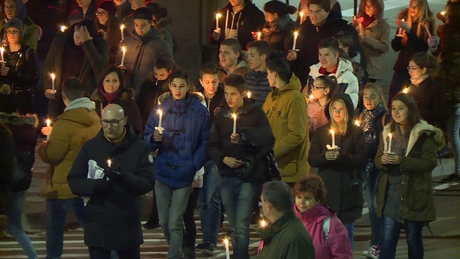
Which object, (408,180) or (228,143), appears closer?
(408,180)

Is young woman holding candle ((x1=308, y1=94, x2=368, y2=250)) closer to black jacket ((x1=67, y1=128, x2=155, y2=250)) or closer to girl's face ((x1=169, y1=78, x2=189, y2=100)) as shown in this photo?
girl's face ((x1=169, y1=78, x2=189, y2=100))

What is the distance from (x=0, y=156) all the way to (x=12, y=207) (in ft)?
7.73

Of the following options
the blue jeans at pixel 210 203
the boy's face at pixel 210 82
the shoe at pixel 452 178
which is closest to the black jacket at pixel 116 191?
the blue jeans at pixel 210 203

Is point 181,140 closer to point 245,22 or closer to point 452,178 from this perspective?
point 245,22

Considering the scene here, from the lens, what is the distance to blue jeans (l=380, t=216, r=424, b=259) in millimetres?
10023

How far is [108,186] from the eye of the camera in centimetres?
860

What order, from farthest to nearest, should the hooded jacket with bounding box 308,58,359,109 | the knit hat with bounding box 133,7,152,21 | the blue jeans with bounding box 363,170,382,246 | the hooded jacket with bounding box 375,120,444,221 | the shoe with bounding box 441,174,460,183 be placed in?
the shoe with bounding box 441,174,460,183 < the knit hat with bounding box 133,7,152,21 < the hooded jacket with bounding box 308,58,359,109 < the blue jeans with bounding box 363,170,382,246 < the hooded jacket with bounding box 375,120,444,221

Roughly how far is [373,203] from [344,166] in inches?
49.6

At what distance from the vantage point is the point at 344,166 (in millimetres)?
10195

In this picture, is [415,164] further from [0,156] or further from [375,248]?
[0,156]

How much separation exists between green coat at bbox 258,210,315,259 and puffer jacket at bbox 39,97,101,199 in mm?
3656

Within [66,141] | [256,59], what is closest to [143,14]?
[256,59]

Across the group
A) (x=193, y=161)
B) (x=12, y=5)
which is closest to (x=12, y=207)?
(x=193, y=161)

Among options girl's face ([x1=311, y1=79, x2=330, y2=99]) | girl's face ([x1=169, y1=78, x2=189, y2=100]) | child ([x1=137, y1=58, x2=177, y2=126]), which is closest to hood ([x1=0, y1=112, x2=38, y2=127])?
girl's face ([x1=169, y1=78, x2=189, y2=100])
